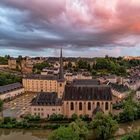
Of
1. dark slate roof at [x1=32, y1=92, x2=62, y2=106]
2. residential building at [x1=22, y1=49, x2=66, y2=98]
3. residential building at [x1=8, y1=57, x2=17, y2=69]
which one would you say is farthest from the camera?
residential building at [x1=8, y1=57, x2=17, y2=69]

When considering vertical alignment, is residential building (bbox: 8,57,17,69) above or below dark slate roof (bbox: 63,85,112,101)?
above

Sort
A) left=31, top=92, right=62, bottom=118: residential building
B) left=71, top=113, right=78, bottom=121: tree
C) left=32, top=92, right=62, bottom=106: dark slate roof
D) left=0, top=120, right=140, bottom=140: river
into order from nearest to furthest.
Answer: left=0, top=120, right=140, bottom=140: river, left=71, top=113, right=78, bottom=121: tree, left=31, top=92, right=62, bottom=118: residential building, left=32, top=92, right=62, bottom=106: dark slate roof

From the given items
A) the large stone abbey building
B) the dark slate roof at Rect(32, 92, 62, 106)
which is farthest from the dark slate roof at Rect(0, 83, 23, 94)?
the large stone abbey building

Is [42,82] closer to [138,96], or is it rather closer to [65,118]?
[138,96]

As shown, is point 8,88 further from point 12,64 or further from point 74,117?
point 12,64

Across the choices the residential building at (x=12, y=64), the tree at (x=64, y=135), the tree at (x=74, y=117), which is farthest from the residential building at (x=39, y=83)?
the residential building at (x=12, y=64)

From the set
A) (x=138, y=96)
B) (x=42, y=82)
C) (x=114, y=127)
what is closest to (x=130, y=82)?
(x=138, y=96)

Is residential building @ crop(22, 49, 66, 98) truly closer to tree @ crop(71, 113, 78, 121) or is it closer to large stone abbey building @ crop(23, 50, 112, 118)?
large stone abbey building @ crop(23, 50, 112, 118)

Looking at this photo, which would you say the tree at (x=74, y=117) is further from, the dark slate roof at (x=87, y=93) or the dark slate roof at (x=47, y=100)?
the dark slate roof at (x=47, y=100)

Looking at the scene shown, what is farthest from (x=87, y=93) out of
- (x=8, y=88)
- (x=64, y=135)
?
(x=8, y=88)
